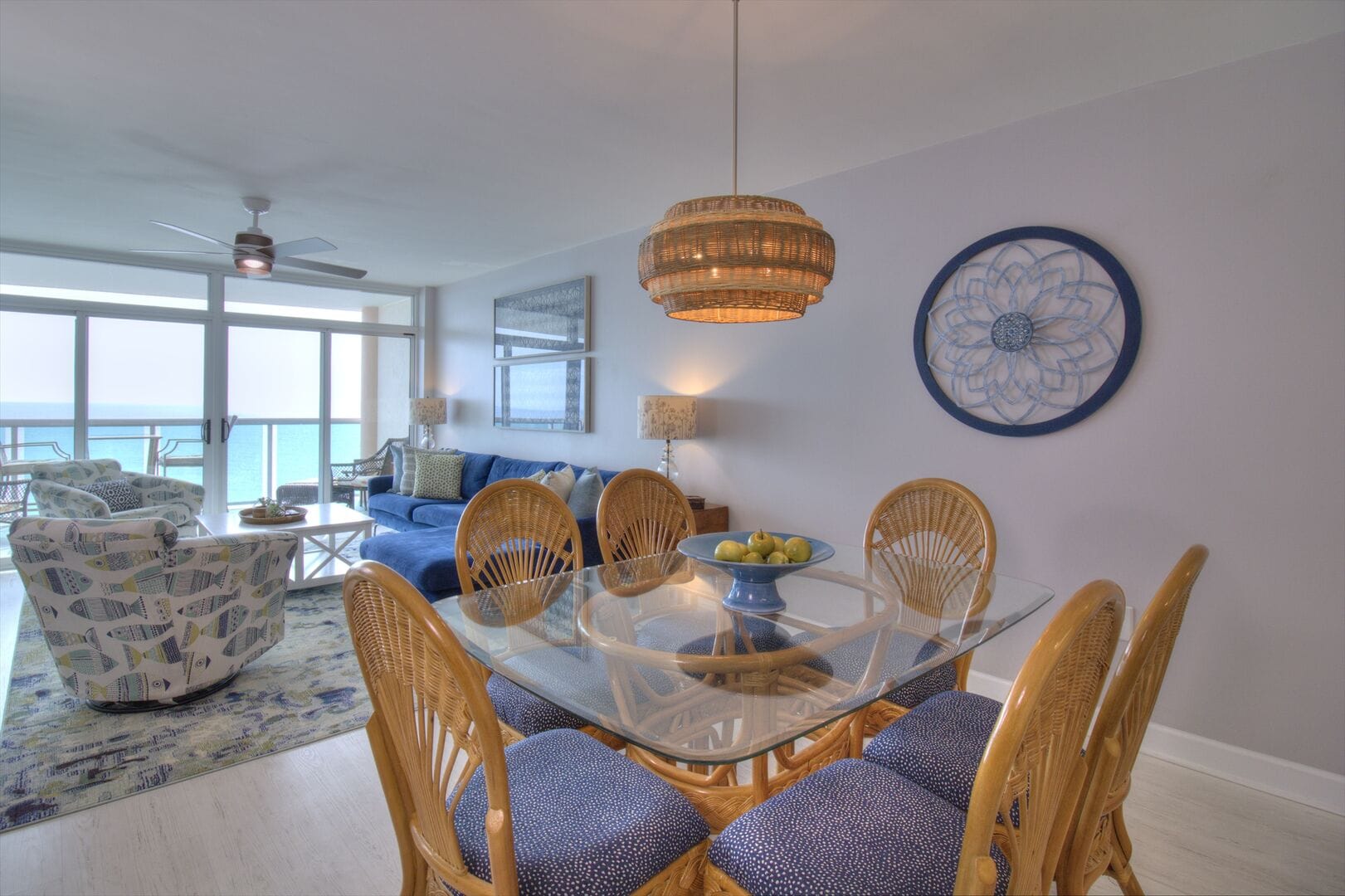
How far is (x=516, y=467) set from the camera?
5.50 metres

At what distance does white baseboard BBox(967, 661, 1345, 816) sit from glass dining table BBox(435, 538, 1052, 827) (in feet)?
3.27

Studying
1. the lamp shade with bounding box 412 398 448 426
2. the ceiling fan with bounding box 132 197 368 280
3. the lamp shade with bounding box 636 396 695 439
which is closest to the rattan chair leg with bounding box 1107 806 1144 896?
the lamp shade with bounding box 636 396 695 439

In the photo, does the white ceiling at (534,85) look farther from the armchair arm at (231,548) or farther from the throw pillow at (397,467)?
the throw pillow at (397,467)

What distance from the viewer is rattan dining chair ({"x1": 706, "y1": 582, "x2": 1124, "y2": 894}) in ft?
2.93

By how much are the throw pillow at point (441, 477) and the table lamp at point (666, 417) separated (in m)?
2.42

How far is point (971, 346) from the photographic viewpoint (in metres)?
2.94

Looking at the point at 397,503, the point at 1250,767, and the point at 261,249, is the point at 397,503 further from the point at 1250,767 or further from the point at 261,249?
the point at 1250,767

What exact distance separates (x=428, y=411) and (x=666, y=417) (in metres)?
3.51

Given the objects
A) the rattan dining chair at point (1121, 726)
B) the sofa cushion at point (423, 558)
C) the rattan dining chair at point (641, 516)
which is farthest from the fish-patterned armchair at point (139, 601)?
the rattan dining chair at point (1121, 726)

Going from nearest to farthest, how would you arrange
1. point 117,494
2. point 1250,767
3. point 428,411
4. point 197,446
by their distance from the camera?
point 1250,767, point 117,494, point 197,446, point 428,411

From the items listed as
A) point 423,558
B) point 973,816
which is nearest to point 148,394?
point 423,558

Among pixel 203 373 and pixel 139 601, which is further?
pixel 203 373

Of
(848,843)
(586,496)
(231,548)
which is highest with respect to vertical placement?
(586,496)

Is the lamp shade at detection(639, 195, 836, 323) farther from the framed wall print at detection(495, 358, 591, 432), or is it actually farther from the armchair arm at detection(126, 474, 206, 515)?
the armchair arm at detection(126, 474, 206, 515)
